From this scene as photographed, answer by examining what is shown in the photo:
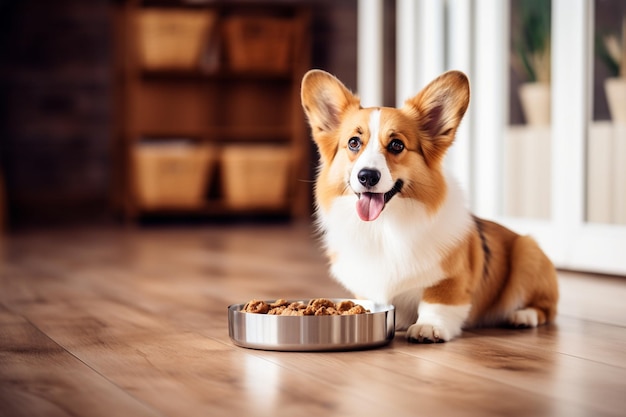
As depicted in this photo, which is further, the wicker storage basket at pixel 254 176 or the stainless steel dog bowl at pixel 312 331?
the wicker storage basket at pixel 254 176

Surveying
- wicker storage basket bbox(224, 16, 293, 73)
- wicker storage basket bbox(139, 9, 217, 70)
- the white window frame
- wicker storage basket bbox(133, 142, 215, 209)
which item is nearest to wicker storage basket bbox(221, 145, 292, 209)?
wicker storage basket bbox(133, 142, 215, 209)

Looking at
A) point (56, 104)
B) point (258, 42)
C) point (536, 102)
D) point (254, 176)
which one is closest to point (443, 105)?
point (536, 102)

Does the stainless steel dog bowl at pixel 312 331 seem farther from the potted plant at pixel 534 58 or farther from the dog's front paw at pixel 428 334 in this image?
the potted plant at pixel 534 58

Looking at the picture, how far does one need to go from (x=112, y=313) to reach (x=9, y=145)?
582 cm

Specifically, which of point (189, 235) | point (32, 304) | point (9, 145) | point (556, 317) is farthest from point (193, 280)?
point (9, 145)

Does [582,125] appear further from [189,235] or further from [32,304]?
[189,235]

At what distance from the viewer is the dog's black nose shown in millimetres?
1691

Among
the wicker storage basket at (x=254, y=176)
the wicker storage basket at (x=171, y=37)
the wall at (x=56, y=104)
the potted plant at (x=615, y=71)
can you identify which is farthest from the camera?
the wall at (x=56, y=104)

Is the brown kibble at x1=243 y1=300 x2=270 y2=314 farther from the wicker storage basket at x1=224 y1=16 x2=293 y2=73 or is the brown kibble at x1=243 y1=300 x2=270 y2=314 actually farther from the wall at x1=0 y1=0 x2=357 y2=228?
the wall at x1=0 y1=0 x2=357 y2=228

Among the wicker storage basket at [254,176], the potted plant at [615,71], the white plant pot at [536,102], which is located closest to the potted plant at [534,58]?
the white plant pot at [536,102]

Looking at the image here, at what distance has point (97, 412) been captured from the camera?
4.09 ft

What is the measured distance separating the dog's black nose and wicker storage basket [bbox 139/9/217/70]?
4.48 meters

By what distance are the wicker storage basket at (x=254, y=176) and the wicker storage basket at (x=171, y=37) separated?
27.5 inches

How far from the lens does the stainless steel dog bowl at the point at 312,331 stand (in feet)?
5.44
